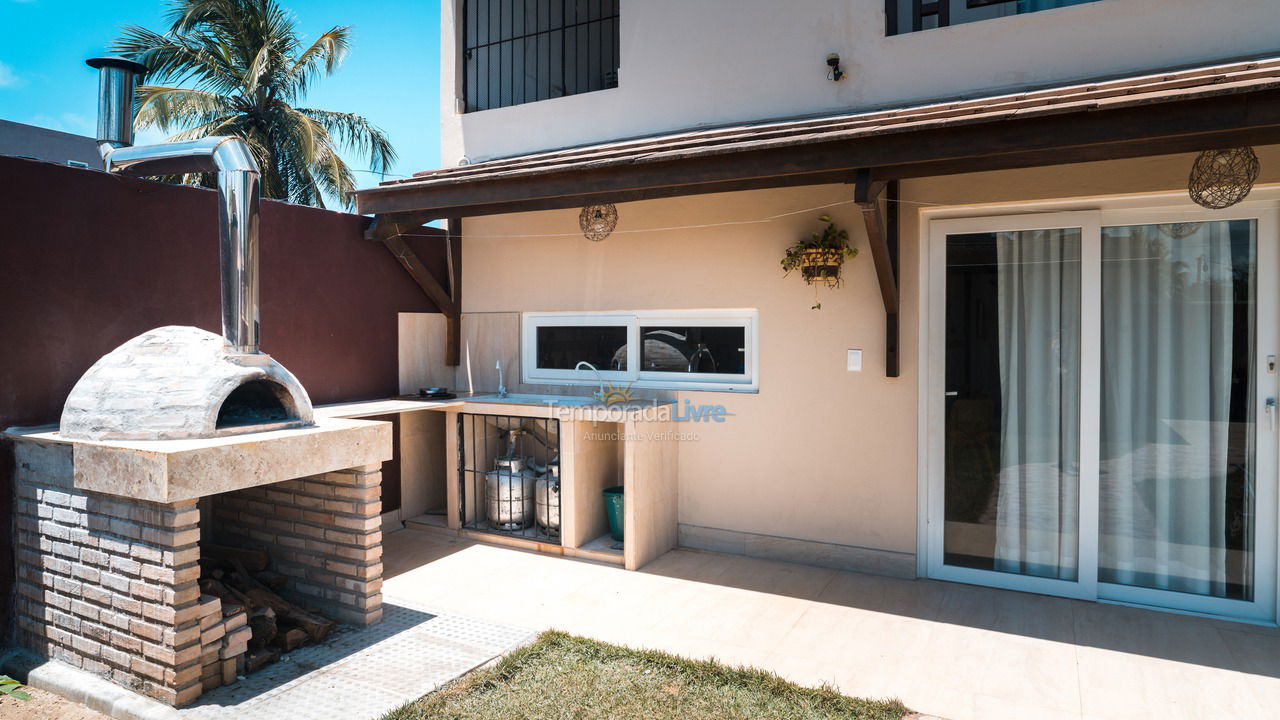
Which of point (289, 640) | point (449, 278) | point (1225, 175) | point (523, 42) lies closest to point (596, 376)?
point (449, 278)

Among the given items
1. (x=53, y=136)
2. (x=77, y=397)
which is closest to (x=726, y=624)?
(x=77, y=397)

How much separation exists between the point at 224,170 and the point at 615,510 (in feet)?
10.8

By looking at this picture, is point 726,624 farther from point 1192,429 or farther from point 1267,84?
point 1267,84

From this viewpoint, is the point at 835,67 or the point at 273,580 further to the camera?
the point at 835,67

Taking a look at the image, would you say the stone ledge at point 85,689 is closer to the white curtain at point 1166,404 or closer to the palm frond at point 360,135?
the white curtain at point 1166,404

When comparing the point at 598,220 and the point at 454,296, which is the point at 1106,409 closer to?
the point at 598,220

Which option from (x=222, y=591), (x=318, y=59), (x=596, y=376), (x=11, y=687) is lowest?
(x=222, y=591)

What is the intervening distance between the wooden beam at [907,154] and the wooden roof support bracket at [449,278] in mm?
634

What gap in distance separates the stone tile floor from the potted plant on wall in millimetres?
2843

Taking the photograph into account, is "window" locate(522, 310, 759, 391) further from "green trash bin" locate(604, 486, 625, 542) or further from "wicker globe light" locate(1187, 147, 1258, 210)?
"wicker globe light" locate(1187, 147, 1258, 210)

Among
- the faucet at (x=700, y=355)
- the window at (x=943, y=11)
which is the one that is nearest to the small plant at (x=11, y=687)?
the faucet at (x=700, y=355)

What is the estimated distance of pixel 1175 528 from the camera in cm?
420

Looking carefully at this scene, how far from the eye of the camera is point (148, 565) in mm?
3145

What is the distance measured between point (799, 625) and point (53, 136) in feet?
36.8
